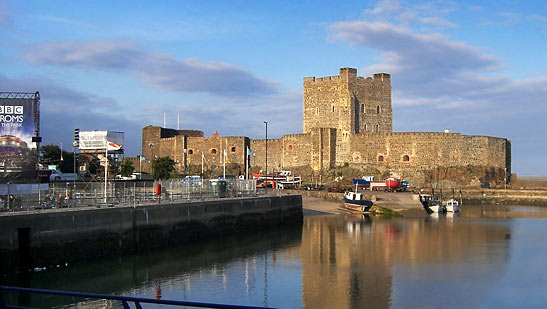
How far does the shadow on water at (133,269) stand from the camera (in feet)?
63.7

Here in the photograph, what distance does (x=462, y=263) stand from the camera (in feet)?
84.3

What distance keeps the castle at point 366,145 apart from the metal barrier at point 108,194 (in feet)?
79.0

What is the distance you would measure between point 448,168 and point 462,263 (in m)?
38.8

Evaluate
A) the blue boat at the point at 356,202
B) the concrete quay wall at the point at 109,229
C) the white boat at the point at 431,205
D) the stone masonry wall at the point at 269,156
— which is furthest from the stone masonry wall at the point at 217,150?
the concrete quay wall at the point at 109,229

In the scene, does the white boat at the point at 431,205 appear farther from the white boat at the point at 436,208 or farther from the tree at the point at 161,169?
the tree at the point at 161,169

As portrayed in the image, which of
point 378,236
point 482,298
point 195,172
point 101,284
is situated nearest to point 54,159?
point 195,172

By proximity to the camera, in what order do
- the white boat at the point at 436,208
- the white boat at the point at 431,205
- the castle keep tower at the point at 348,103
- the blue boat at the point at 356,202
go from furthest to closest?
the castle keep tower at the point at 348,103 < the white boat at the point at 431,205 < the white boat at the point at 436,208 < the blue boat at the point at 356,202

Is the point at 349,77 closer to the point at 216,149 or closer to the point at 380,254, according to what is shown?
the point at 216,149

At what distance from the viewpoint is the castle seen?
62.8 metres

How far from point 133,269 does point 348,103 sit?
147 ft

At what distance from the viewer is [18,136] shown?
98.9 feet

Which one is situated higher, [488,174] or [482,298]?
[488,174]

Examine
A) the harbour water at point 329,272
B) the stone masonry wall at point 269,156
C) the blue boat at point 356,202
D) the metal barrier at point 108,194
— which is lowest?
the harbour water at point 329,272

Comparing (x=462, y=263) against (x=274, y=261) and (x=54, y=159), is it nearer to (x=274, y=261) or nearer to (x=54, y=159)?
(x=274, y=261)
